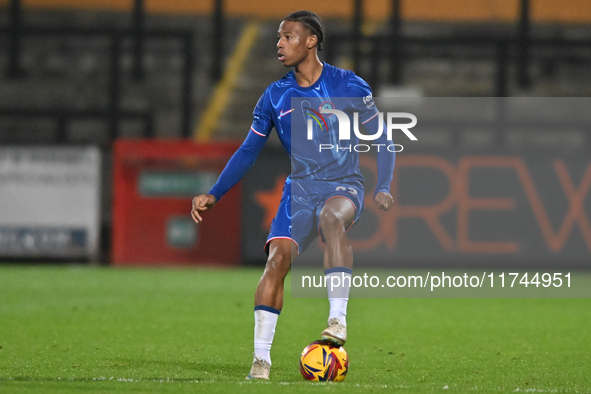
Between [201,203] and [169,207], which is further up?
[169,207]

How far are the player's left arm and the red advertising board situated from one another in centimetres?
840

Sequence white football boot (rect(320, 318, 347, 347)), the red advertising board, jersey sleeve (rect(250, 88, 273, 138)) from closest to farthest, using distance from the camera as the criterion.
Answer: white football boot (rect(320, 318, 347, 347)) < jersey sleeve (rect(250, 88, 273, 138)) < the red advertising board

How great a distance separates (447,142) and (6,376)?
11730mm

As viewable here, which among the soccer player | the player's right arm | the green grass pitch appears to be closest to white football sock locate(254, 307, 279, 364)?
the soccer player

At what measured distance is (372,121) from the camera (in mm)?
5164

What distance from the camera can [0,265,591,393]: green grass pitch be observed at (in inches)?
191

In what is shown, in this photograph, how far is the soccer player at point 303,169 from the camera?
4.91 meters

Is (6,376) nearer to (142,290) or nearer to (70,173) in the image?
(142,290)

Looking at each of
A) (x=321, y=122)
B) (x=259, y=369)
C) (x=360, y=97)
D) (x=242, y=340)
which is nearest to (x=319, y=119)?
(x=321, y=122)

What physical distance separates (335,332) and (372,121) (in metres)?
1.20

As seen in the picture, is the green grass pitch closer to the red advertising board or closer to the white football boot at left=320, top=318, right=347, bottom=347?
the white football boot at left=320, top=318, right=347, bottom=347

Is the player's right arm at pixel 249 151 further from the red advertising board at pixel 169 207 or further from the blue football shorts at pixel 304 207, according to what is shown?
the red advertising board at pixel 169 207

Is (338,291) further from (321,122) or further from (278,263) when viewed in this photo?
(321,122)

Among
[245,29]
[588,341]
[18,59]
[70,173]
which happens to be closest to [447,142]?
[245,29]
